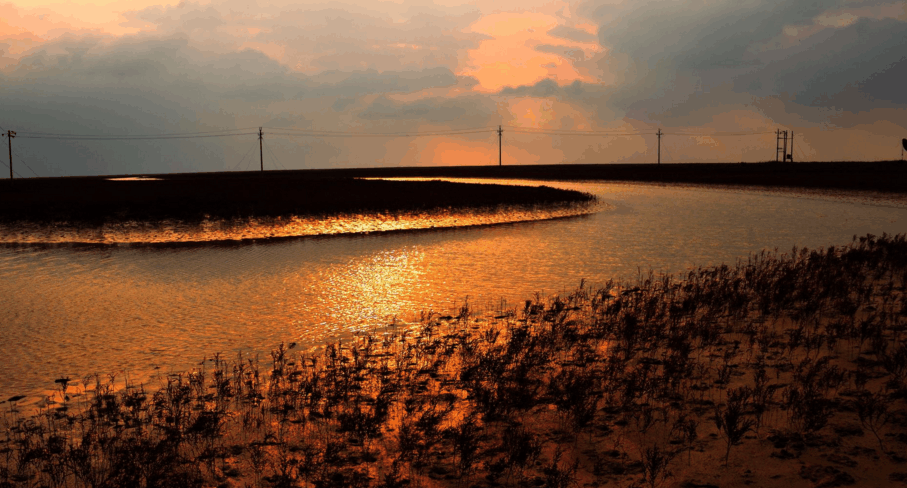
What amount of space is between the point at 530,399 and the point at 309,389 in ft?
10.9

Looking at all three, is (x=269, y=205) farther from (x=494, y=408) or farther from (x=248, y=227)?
(x=494, y=408)

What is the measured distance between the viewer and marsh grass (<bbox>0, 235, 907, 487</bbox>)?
729cm

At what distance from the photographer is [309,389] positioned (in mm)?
9680

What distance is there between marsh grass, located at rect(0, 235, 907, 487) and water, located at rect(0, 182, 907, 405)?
1.74 meters

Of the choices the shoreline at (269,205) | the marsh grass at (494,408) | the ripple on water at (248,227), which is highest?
the shoreline at (269,205)

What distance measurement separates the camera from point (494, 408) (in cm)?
874

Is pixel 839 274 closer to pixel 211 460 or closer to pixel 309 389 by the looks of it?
pixel 309 389

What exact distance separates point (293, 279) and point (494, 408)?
13092 mm

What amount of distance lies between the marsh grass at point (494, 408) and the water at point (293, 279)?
1.74 metres

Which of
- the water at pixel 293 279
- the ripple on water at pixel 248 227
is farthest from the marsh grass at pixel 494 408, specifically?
the ripple on water at pixel 248 227

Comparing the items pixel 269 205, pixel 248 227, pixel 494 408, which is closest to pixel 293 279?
pixel 494 408

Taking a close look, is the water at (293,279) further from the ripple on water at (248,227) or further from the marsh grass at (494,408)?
the ripple on water at (248,227)

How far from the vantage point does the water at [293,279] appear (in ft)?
43.0

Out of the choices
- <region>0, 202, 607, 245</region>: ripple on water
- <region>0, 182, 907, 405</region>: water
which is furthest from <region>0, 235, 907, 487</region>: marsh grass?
<region>0, 202, 607, 245</region>: ripple on water
